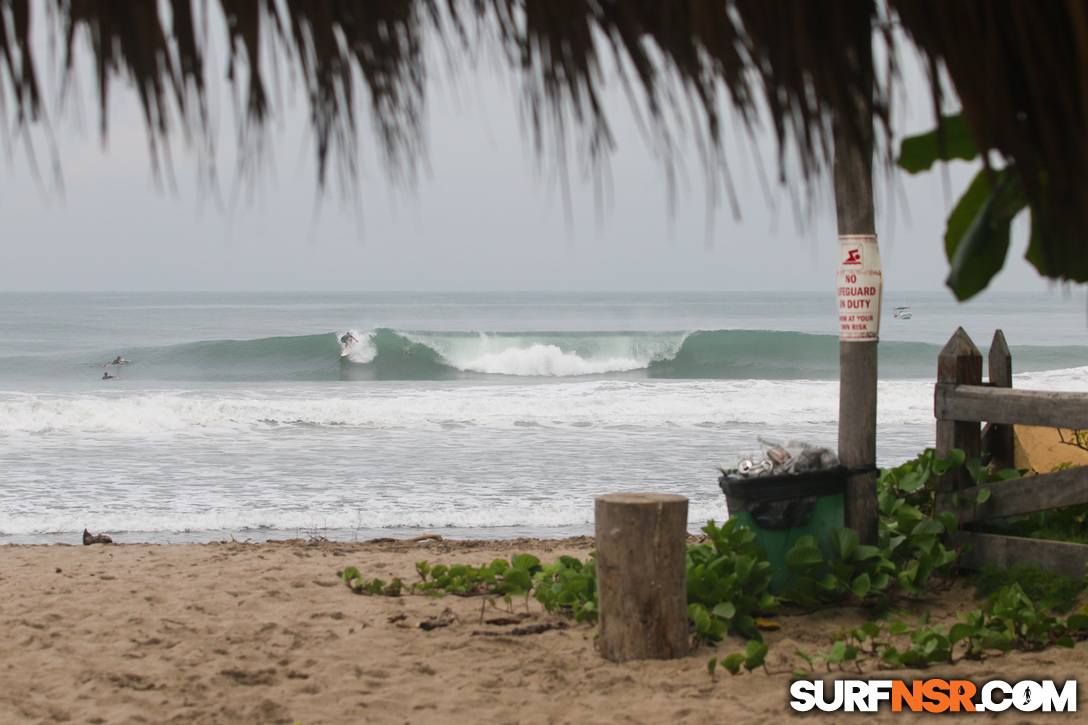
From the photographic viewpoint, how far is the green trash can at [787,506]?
13.1ft

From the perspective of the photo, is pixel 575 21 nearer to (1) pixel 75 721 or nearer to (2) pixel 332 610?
(1) pixel 75 721

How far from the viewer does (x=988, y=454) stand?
4637 millimetres

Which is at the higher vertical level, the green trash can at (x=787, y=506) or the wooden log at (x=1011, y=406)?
the wooden log at (x=1011, y=406)

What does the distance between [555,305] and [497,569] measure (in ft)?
217

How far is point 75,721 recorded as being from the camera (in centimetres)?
345

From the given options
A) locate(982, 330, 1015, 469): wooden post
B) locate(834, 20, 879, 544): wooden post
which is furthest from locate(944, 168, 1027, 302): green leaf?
locate(982, 330, 1015, 469): wooden post

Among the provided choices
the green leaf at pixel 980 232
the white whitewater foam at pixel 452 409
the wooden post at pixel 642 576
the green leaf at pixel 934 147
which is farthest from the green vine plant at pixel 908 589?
the white whitewater foam at pixel 452 409

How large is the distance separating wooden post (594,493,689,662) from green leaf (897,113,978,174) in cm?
257

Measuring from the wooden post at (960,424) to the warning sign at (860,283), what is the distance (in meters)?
0.62

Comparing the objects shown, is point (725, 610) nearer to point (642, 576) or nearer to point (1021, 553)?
point (642, 576)

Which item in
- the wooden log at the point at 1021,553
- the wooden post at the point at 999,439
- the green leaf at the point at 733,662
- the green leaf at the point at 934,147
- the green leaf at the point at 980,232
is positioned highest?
the green leaf at the point at 934,147

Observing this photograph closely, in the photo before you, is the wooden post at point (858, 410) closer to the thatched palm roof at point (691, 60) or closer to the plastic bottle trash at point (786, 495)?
the plastic bottle trash at point (786, 495)

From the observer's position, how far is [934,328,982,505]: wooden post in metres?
4.39

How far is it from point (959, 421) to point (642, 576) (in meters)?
1.84
